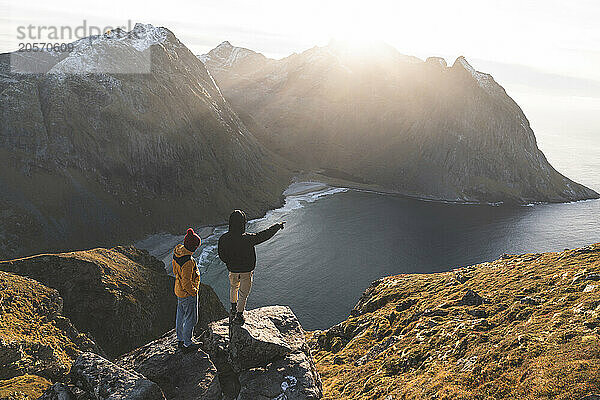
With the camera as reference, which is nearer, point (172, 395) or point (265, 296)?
point (172, 395)

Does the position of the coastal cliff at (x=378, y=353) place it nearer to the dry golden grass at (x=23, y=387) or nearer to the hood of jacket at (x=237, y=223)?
the dry golden grass at (x=23, y=387)

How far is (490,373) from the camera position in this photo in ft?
47.8

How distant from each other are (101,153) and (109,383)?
17165 centimetres

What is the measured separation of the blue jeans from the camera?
57.4ft

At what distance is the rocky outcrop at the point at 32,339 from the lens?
684 inches

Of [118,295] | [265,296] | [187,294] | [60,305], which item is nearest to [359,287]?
[265,296]

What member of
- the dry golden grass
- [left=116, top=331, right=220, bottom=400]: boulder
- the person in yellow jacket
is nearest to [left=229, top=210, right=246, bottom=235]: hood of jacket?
the person in yellow jacket

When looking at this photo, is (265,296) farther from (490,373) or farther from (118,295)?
(490,373)

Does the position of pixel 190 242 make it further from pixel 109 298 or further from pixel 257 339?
pixel 109 298

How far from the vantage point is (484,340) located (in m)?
17.6

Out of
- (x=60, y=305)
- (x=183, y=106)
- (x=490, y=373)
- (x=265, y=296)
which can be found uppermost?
(x=183, y=106)

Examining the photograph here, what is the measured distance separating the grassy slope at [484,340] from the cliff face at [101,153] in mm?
139754

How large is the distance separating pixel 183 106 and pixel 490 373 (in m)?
204

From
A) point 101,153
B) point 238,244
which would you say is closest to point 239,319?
point 238,244
